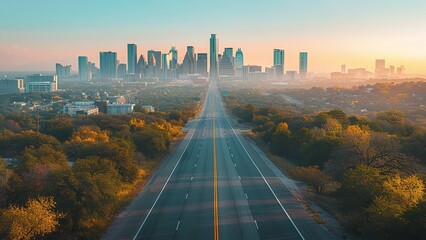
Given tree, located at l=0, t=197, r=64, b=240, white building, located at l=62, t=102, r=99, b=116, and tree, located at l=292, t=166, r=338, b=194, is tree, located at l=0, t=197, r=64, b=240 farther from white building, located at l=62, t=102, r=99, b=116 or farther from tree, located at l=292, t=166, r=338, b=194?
white building, located at l=62, t=102, r=99, b=116

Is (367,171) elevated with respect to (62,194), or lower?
elevated

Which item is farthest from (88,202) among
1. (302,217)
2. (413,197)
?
(413,197)

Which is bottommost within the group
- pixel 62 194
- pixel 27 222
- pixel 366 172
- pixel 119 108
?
pixel 119 108

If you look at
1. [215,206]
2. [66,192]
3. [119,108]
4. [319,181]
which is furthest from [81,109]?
[66,192]

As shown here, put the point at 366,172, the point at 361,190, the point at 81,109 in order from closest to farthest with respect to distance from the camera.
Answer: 1. the point at 361,190
2. the point at 366,172
3. the point at 81,109

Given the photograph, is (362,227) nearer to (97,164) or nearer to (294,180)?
(294,180)

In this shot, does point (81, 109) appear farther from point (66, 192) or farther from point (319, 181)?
point (66, 192)

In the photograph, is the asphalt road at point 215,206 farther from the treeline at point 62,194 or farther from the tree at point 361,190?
the tree at point 361,190
